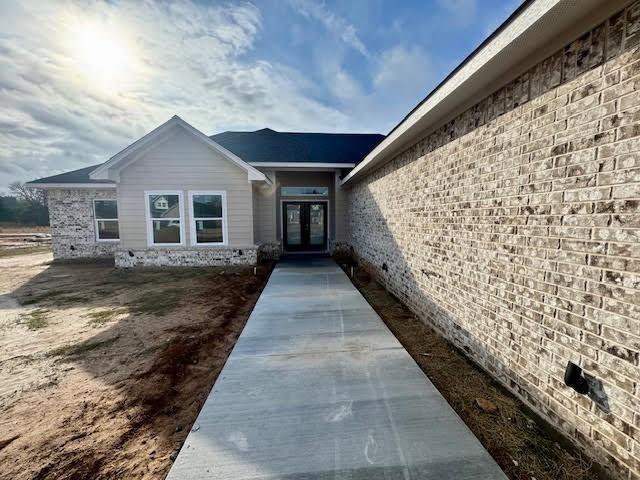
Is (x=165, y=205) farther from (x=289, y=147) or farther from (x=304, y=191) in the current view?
(x=289, y=147)

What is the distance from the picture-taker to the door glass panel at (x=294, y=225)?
12.2 metres

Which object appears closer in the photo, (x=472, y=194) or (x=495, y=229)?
(x=495, y=229)

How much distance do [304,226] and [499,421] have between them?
1065 centimetres

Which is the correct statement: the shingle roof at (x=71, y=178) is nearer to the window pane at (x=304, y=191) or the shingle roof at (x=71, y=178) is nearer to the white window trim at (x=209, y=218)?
the white window trim at (x=209, y=218)

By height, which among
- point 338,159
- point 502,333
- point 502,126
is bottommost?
point 502,333

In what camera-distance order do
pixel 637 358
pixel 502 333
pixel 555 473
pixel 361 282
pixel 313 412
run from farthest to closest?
pixel 361 282
pixel 502 333
pixel 313 412
pixel 555 473
pixel 637 358

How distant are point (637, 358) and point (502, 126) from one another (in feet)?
7.61

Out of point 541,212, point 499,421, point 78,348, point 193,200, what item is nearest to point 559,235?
point 541,212

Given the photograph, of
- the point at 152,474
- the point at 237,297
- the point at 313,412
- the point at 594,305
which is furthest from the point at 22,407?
the point at 594,305

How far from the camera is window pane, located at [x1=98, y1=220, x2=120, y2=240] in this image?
11406mm

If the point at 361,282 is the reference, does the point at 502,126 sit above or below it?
above

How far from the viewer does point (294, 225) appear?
40.7ft

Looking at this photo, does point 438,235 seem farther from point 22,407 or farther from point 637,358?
point 22,407

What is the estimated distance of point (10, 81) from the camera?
823 centimetres
